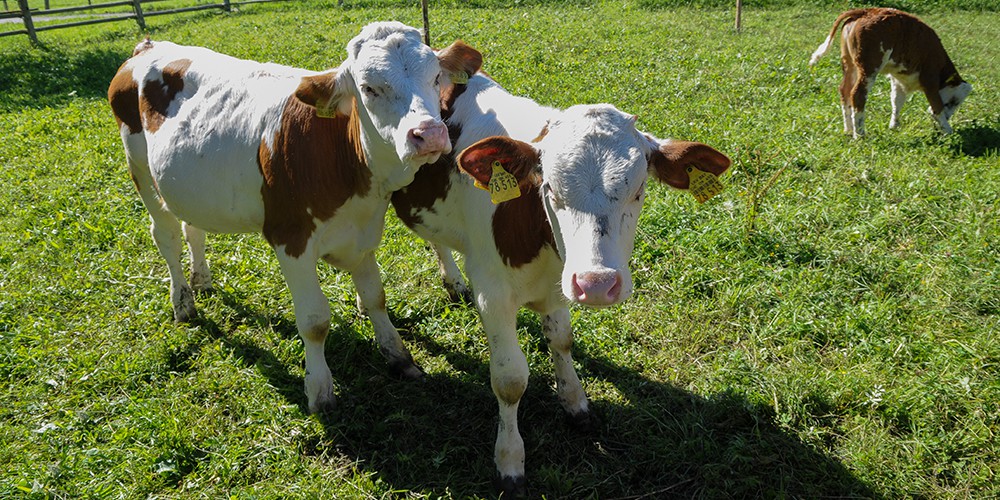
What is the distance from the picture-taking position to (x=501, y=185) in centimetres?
333

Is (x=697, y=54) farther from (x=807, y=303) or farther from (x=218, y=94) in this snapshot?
(x=218, y=94)

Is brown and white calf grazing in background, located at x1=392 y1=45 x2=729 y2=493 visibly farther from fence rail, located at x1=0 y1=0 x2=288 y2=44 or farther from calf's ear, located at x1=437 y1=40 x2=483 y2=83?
fence rail, located at x1=0 y1=0 x2=288 y2=44

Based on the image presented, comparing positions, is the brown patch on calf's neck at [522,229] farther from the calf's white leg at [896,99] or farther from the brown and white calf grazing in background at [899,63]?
the calf's white leg at [896,99]

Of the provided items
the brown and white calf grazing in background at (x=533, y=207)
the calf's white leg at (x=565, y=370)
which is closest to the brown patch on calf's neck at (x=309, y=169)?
the brown and white calf grazing in background at (x=533, y=207)

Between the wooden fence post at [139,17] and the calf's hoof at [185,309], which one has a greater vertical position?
the calf's hoof at [185,309]

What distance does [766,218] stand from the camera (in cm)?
636

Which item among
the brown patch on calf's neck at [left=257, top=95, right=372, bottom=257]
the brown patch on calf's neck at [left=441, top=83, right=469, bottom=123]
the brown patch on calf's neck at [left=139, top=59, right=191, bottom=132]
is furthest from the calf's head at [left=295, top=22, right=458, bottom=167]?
the brown patch on calf's neck at [left=139, top=59, right=191, bottom=132]

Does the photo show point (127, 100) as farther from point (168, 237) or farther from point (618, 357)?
point (618, 357)

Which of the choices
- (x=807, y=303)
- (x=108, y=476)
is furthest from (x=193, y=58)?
(x=807, y=303)

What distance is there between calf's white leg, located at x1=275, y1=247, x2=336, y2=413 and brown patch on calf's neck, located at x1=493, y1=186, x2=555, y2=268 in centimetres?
129

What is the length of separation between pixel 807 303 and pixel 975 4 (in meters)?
18.3

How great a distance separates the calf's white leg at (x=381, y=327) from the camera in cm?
491

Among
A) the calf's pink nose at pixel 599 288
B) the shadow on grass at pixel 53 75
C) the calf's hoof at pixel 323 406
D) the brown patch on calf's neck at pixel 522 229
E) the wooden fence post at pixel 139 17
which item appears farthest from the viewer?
the wooden fence post at pixel 139 17

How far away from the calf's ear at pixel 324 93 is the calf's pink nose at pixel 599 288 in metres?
1.89
